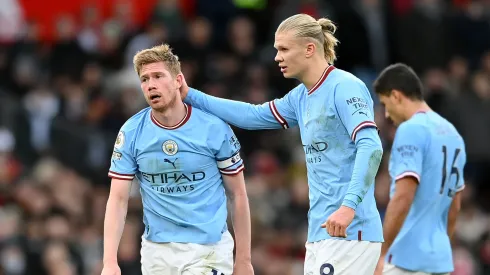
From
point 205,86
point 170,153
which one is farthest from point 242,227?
point 205,86

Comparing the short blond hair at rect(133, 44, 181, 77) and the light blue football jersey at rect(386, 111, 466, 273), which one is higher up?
the short blond hair at rect(133, 44, 181, 77)

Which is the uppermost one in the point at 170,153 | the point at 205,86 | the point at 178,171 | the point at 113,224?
the point at 205,86

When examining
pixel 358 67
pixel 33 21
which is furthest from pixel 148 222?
pixel 33 21

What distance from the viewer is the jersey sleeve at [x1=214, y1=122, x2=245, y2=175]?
28.1 feet

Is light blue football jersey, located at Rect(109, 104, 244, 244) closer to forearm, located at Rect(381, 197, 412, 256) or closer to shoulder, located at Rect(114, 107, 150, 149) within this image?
shoulder, located at Rect(114, 107, 150, 149)

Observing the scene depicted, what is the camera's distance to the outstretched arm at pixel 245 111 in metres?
8.75

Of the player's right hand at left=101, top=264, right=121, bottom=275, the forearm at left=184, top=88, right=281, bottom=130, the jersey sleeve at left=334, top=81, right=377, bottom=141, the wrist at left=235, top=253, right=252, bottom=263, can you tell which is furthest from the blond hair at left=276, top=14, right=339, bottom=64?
the player's right hand at left=101, top=264, right=121, bottom=275

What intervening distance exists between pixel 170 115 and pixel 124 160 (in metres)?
0.44

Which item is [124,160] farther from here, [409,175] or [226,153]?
[409,175]

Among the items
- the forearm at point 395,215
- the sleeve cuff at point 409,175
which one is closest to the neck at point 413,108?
the sleeve cuff at point 409,175

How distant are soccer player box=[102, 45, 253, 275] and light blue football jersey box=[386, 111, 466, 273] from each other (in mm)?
1279

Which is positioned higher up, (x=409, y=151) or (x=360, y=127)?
(x=409, y=151)

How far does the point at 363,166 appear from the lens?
309 inches

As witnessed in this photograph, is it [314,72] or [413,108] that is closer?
[314,72]
